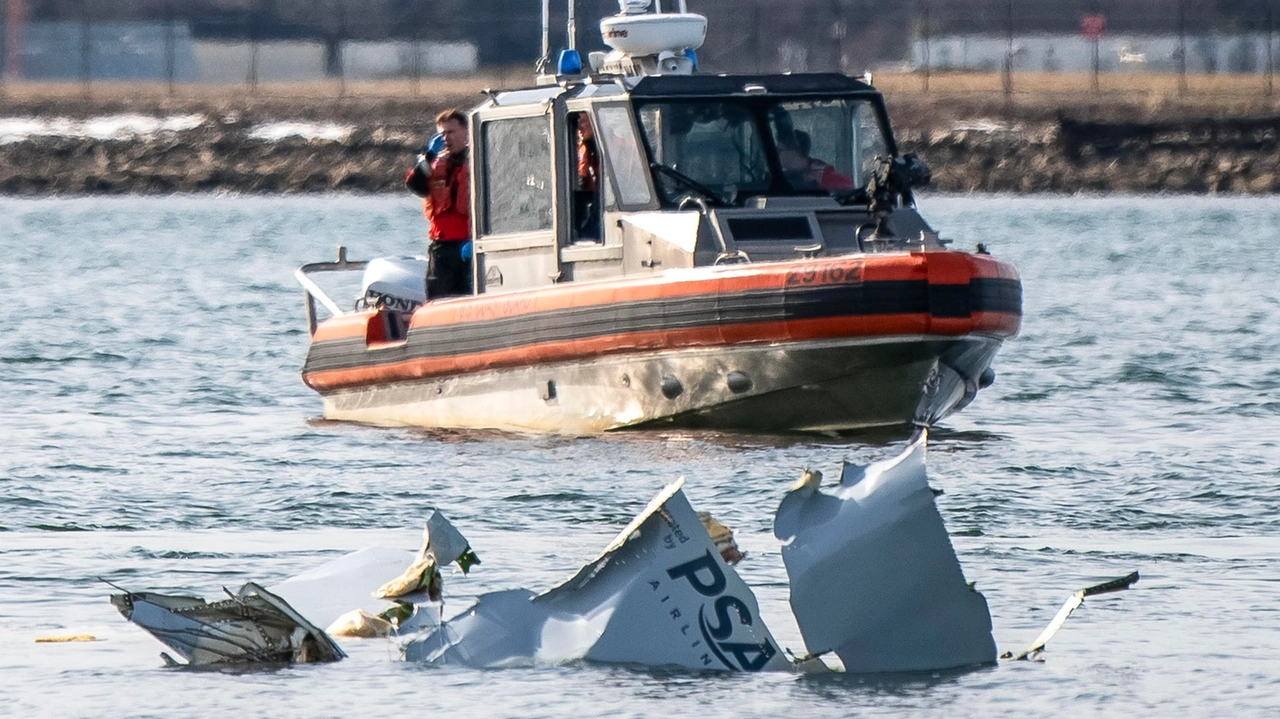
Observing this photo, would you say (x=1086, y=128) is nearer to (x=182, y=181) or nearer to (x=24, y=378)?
(x=182, y=181)

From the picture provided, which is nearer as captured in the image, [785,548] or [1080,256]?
[785,548]

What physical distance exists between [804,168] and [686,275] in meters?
1.49

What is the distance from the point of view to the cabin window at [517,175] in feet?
46.7

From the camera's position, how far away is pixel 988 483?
12195 mm

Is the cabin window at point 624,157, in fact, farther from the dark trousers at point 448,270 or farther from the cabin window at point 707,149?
the dark trousers at point 448,270

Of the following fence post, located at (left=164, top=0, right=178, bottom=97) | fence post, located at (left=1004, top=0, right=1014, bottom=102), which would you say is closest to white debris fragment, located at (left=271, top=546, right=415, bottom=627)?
fence post, located at (left=1004, top=0, right=1014, bottom=102)

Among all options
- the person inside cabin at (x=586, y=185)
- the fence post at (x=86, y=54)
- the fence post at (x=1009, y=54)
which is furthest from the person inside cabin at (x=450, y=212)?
the fence post at (x=86, y=54)

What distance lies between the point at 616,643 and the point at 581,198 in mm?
6680

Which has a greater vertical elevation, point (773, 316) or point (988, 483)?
point (773, 316)

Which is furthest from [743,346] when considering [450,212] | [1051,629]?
[1051,629]

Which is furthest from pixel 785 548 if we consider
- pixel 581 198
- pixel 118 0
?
pixel 118 0

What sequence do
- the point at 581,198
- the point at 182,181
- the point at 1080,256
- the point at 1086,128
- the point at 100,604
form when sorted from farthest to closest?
the point at 182,181 → the point at 1086,128 → the point at 1080,256 → the point at 581,198 → the point at 100,604

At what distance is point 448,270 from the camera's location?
1513 cm

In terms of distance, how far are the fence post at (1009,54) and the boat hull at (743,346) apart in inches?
1577
